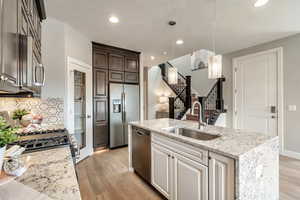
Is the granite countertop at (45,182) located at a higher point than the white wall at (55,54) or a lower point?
lower

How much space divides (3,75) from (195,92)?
704 centimetres

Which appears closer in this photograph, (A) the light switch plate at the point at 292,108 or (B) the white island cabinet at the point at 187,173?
(B) the white island cabinet at the point at 187,173

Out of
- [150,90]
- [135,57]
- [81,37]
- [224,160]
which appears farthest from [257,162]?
[150,90]

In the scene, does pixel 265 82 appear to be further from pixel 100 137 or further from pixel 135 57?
pixel 100 137

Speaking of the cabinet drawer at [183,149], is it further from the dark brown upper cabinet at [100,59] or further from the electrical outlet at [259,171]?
the dark brown upper cabinet at [100,59]

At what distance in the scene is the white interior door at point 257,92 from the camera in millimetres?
3799

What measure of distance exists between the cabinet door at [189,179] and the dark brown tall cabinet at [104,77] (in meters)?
2.72

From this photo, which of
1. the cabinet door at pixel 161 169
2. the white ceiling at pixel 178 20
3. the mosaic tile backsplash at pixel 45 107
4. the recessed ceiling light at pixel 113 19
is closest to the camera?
the cabinet door at pixel 161 169

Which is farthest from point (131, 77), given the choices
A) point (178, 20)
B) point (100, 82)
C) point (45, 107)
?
point (45, 107)

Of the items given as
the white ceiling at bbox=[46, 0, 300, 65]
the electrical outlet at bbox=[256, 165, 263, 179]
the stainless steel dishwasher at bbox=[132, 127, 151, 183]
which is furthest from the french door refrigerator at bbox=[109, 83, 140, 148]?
the electrical outlet at bbox=[256, 165, 263, 179]

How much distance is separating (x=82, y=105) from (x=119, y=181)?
1952 millimetres

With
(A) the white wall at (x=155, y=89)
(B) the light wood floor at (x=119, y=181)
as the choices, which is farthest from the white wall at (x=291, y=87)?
(A) the white wall at (x=155, y=89)

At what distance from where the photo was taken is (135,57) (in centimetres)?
468

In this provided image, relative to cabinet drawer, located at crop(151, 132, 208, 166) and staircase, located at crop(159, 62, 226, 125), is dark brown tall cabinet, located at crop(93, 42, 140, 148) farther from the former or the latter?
cabinet drawer, located at crop(151, 132, 208, 166)
